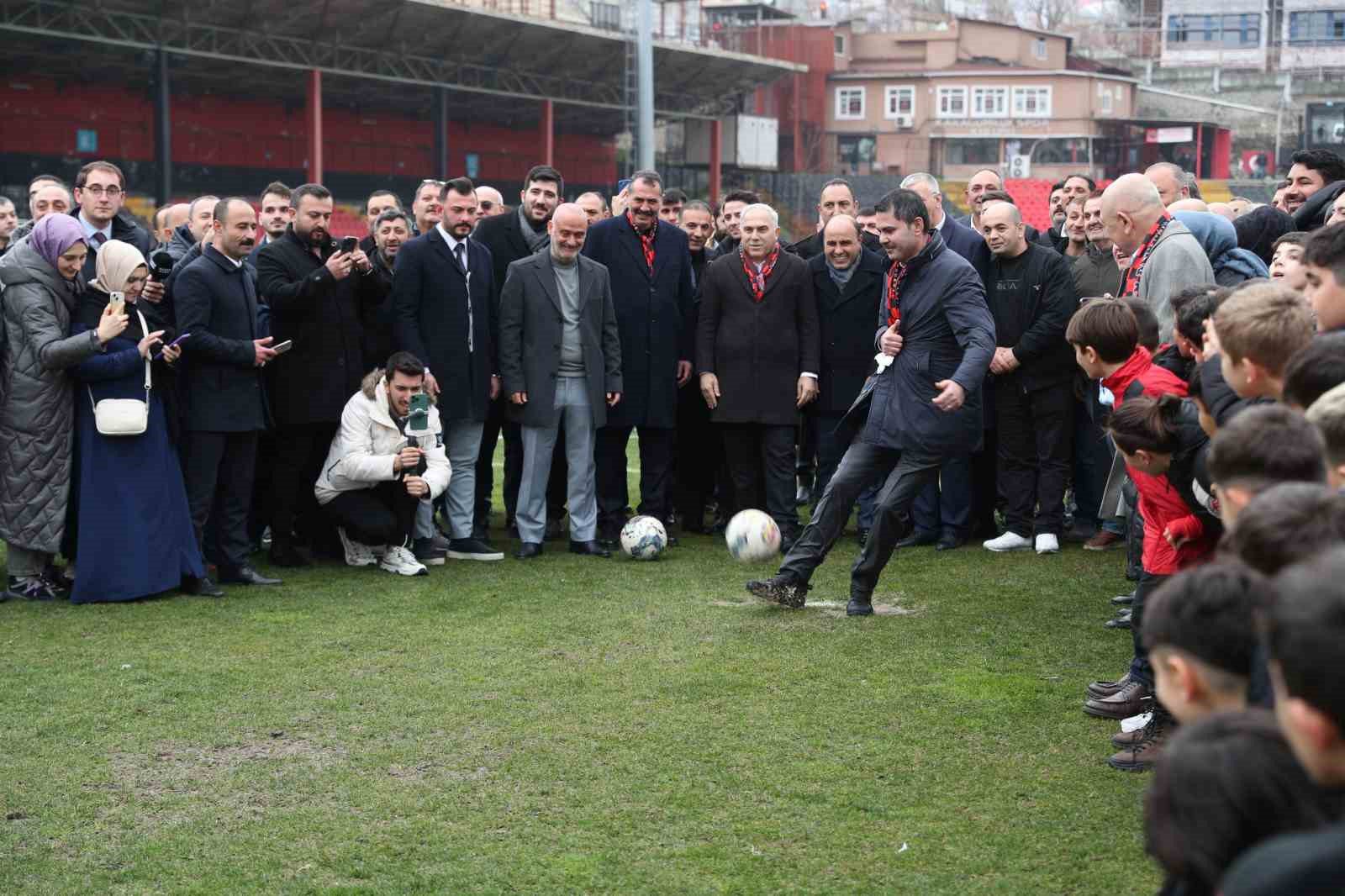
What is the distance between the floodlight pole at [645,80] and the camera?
22.7 meters

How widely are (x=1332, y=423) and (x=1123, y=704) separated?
8.56ft

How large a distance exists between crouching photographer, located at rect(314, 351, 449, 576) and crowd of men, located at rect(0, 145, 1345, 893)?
0.02 m

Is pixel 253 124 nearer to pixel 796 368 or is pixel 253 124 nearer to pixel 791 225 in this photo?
pixel 791 225

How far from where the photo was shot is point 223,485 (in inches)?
330

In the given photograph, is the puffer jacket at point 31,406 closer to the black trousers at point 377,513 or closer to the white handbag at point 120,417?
the white handbag at point 120,417

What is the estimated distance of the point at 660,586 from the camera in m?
8.34

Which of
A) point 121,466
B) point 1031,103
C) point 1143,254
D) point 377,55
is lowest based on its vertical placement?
point 121,466

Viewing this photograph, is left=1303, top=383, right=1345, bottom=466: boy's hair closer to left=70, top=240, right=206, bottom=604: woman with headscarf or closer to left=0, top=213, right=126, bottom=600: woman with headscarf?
left=70, top=240, right=206, bottom=604: woman with headscarf

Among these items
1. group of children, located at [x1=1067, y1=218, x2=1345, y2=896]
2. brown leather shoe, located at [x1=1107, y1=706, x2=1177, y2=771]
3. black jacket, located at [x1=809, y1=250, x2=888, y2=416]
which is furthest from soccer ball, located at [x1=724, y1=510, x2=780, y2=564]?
group of children, located at [x1=1067, y1=218, x2=1345, y2=896]

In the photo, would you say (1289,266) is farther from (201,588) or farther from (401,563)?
(201,588)

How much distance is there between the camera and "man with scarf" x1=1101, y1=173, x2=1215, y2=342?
23.5 ft

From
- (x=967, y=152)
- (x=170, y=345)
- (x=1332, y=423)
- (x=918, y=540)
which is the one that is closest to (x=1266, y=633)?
(x=1332, y=423)

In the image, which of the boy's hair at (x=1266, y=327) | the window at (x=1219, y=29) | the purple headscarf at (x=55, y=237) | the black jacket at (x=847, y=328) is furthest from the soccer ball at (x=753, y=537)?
the window at (x=1219, y=29)

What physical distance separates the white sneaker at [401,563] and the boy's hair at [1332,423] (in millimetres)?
6114
